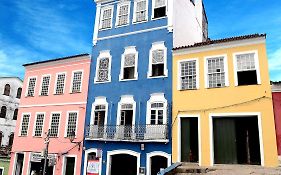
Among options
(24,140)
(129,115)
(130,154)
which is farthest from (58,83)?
(130,154)

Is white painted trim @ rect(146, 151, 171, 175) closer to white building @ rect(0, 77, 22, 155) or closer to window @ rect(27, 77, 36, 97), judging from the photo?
window @ rect(27, 77, 36, 97)

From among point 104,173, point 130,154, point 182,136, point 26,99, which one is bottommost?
point 104,173

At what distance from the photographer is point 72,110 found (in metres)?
21.3

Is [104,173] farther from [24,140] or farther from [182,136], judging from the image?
[24,140]

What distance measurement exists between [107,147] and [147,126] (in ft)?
11.1

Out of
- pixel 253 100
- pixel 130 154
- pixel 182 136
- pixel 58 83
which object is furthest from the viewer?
pixel 58 83

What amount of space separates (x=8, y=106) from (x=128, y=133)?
76.1 ft

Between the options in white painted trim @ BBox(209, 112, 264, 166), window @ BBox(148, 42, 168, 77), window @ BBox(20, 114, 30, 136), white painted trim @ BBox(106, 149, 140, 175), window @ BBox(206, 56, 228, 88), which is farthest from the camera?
window @ BBox(20, 114, 30, 136)

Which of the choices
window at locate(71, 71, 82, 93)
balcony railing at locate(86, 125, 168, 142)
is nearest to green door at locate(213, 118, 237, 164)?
balcony railing at locate(86, 125, 168, 142)

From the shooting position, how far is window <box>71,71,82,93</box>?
21.7 meters

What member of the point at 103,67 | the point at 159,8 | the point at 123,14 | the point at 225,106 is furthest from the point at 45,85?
the point at 225,106

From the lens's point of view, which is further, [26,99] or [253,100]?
[26,99]

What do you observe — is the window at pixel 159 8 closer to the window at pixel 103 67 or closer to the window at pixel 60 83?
the window at pixel 103 67

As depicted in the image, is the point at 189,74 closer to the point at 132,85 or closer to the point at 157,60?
the point at 157,60
